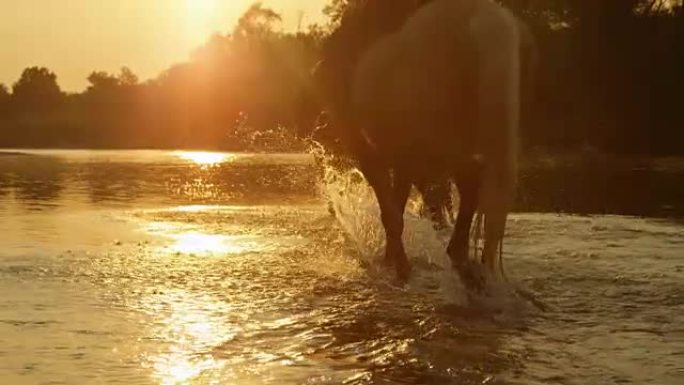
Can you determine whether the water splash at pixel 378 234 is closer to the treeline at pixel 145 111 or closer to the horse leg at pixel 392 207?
the horse leg at pixel 392 207

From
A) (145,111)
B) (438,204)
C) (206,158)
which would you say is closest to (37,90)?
(145,111)

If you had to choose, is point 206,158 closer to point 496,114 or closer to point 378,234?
point 378,234

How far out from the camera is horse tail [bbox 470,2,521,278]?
517 centimetres

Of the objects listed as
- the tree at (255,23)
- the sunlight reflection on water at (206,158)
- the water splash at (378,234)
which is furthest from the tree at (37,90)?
the water splash at (378,234)

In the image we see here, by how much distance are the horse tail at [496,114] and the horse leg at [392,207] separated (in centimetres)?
122

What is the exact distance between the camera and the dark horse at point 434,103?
5191mm

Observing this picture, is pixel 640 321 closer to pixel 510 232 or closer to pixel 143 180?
pixel 510 232

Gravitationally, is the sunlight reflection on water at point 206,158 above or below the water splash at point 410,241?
below

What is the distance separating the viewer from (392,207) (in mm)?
6480

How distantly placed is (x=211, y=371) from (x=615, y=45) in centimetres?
3334

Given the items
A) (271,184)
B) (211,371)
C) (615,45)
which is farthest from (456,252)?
(615,45)

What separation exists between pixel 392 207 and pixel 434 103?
1.10 m

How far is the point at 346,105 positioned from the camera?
639cm

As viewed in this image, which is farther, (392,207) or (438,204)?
(438,204)
